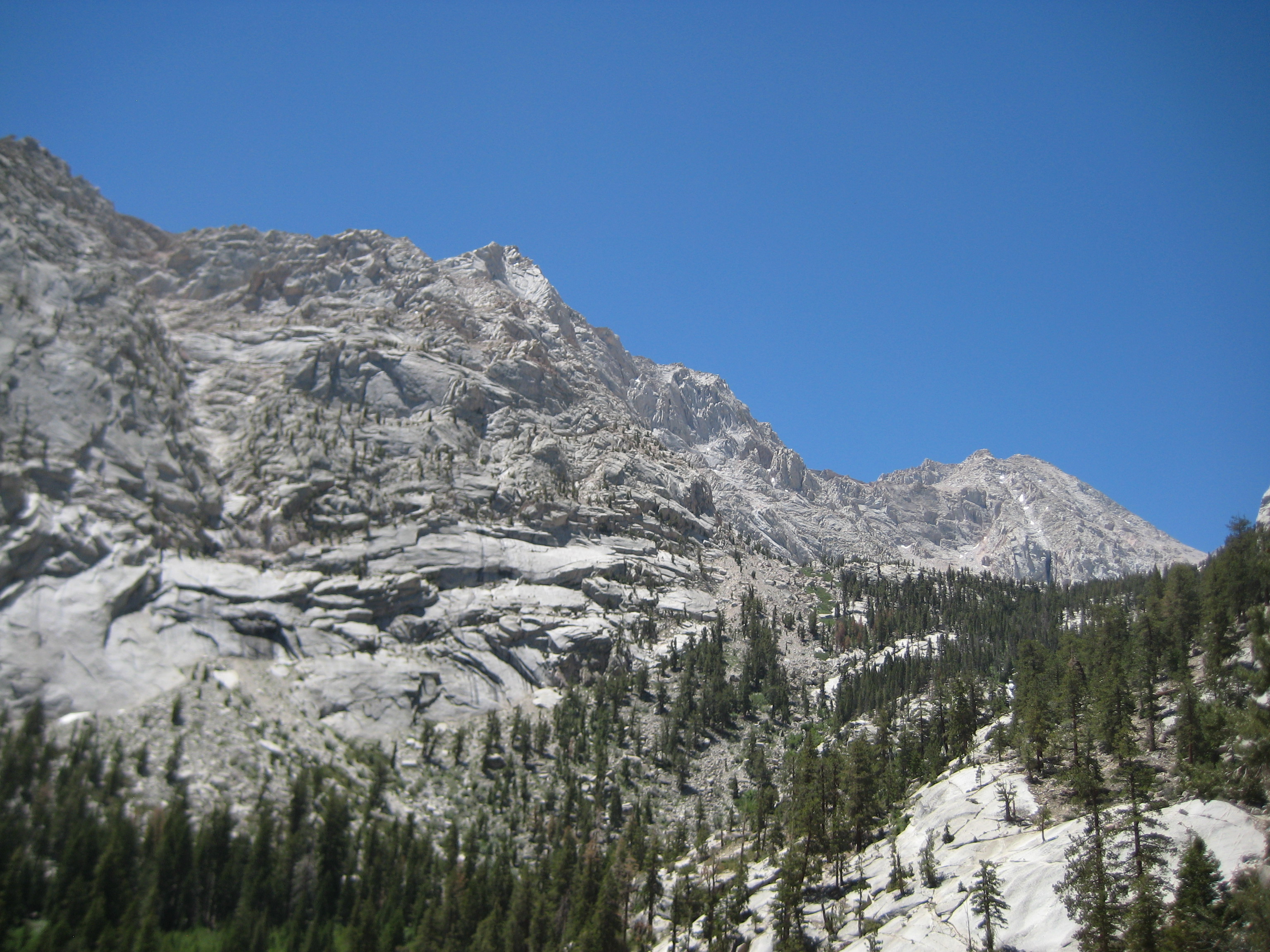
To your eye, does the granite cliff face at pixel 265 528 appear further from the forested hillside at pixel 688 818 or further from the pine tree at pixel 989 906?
the pine tree at pixel 989 906

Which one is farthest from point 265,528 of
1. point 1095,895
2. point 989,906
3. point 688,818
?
point 1095,895

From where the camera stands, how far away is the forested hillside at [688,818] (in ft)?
152

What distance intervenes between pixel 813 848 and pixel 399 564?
109m

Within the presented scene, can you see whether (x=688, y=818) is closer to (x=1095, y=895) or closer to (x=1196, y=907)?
(x=1095, y=895)

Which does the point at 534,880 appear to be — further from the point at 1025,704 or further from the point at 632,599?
the point at 632,599

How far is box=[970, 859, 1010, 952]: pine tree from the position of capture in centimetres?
4597

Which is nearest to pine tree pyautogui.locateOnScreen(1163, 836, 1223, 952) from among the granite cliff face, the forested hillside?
the forested hillside

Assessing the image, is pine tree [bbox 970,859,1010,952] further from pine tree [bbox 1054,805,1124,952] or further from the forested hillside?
pine tree [bbox 1054,805,1124,952]

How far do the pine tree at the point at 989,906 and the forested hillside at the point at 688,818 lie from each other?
0.23 m

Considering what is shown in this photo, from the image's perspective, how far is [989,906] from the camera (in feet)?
155

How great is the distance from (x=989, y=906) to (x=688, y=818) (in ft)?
213

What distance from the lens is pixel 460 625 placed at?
468 ft

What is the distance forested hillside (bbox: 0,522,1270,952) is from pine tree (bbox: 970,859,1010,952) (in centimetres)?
23

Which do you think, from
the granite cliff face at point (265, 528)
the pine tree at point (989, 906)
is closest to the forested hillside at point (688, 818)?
the pine tree at point (989, 906)
